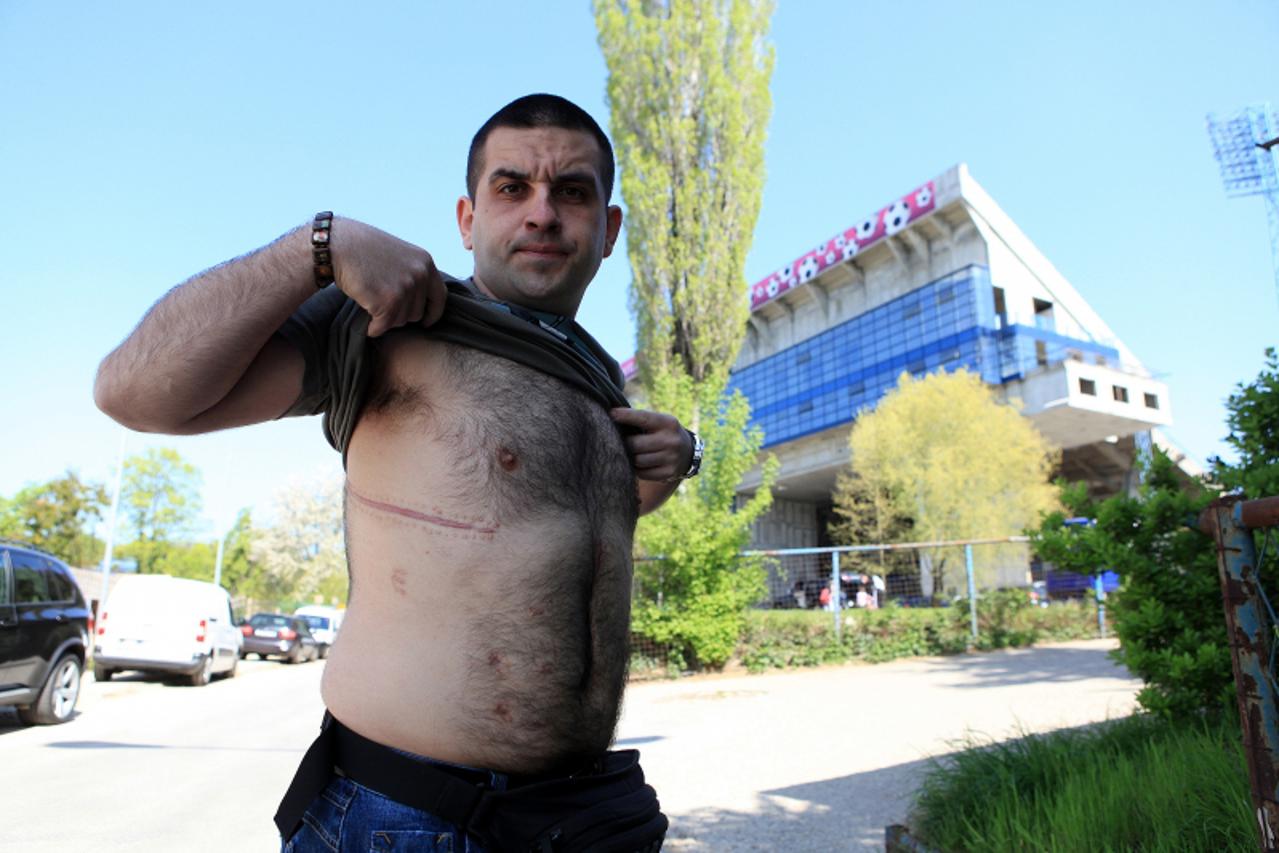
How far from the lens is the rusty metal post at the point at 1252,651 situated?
255 cm

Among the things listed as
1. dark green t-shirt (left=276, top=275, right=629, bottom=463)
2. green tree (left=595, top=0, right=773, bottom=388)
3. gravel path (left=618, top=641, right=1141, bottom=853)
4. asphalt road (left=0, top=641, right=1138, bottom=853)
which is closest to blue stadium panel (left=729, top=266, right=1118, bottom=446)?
green tree (left=595, top=0, right=773, bottom=388)

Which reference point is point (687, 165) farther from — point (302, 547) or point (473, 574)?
point (302, 547)

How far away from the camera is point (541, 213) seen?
182 centimetres

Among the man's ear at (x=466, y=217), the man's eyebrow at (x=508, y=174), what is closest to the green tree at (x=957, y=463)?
the man's ear at (x=466, y=217)

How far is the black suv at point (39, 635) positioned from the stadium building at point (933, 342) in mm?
31802

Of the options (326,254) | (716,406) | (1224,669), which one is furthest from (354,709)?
(716,406)

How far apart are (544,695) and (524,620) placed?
0.13 m

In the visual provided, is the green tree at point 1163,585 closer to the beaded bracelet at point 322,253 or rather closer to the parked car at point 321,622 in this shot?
the beaded bracelet at point 322,253

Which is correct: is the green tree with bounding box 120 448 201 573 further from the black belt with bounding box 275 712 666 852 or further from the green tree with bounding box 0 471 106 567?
the black belt with bounding box 275 712 666 852

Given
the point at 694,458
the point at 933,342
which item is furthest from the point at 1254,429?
the point at 933,342

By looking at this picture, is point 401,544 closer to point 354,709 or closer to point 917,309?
point 354,709

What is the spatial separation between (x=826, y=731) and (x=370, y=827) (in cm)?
778

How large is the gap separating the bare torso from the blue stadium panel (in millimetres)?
35935

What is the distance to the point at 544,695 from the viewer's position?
4.78ft
